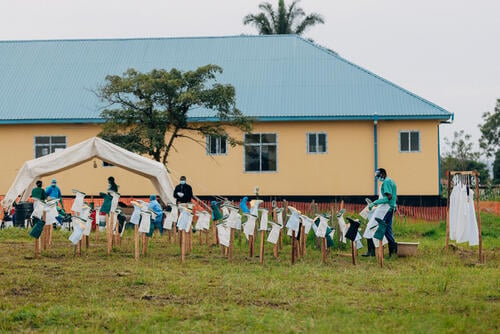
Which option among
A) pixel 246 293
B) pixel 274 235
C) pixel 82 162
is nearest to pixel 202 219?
pixel 274 235

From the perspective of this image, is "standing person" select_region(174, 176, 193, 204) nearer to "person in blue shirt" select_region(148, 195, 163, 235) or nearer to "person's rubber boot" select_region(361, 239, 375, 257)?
"person in blue shirt" select_region(148, 195, 163, 235)

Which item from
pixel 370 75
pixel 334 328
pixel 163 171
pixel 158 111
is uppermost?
pixel 370 75

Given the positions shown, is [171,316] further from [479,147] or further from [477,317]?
[479,147]

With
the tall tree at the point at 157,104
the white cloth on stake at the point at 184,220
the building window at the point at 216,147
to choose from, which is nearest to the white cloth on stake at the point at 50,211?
the white cloth on stake at the point at 184,220

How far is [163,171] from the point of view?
73.2ft

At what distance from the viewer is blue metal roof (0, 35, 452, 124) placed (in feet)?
102

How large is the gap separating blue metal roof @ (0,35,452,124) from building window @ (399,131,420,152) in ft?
2.95

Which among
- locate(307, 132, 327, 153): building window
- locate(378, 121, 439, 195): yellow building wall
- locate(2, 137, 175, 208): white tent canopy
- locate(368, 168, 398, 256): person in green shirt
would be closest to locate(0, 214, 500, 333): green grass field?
locate(368, 168, 398, 256): person in green shirt

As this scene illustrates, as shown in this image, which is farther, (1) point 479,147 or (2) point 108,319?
(1) point 479,147

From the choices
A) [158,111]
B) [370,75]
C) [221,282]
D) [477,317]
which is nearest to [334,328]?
[477,317]

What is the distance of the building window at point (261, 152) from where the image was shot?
31438 mm

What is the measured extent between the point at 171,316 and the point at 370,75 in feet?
80.9

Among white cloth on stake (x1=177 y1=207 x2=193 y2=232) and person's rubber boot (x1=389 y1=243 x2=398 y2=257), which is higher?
white cloth on stake (x1=177 y1=207 x2=193 y2=232)

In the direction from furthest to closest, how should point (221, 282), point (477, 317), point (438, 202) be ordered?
point (438, 202), point (221, 282), point (477, 317)
